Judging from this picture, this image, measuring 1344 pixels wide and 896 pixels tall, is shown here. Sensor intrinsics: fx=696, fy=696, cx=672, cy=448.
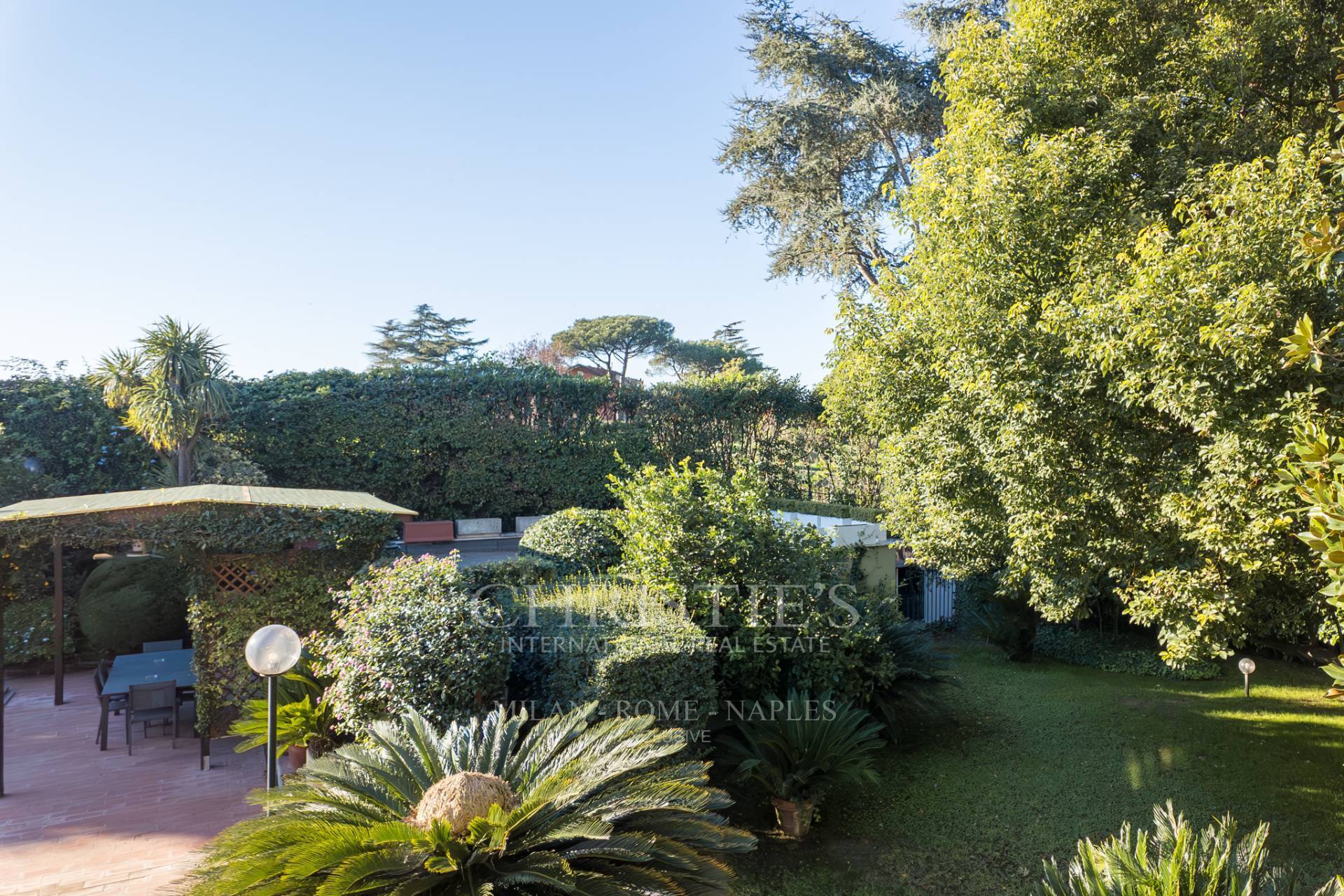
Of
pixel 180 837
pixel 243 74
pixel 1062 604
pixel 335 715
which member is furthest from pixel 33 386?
pixel 1062 604

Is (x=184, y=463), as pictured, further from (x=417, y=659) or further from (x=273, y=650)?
(x=417, y=659)

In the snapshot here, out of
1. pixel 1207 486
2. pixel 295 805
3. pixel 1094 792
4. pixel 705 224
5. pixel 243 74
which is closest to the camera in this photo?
pixel 295 805

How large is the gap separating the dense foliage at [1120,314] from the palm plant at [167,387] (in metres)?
9.86

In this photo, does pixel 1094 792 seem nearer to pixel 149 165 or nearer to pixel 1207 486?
pixel 1207 486

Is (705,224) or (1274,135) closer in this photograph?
(1274,135)

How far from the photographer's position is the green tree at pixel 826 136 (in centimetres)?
1388

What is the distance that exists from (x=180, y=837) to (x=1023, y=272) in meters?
8.18

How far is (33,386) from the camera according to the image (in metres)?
10.5

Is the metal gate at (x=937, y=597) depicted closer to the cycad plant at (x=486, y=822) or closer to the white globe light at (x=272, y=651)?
the cycad plant at (x=486, y=822)

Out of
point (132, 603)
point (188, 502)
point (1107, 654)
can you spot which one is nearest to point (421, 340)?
point (132, 603)

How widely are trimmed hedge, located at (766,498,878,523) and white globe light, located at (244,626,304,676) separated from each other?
9266 mm

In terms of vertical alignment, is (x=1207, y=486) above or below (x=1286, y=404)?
below

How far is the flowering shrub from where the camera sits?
4707 millimetres

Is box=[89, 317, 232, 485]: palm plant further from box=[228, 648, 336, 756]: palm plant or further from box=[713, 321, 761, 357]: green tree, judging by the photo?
box=[713, 321, 761, 357]: green tree
